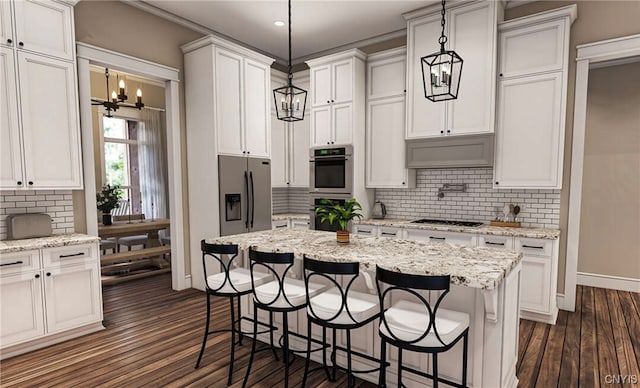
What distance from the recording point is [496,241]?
3.65 meters

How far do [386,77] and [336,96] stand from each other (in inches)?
27.9

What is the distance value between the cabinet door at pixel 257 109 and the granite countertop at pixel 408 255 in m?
2.01

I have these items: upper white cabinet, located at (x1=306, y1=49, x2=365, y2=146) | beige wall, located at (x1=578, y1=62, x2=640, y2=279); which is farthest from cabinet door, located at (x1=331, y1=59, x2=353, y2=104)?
beige wall, located at (x1=578, y1=62, x2=640, y2=279)

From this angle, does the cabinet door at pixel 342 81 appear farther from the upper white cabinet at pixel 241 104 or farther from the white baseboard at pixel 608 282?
the white baseboard at pixel 608 282

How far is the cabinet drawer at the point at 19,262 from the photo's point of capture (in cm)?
276

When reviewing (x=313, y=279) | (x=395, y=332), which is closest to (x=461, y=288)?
(x=395, y=332)

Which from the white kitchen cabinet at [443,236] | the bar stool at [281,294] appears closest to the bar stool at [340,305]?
the bar stool at [281,294]

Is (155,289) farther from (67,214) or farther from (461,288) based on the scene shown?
(461,288)

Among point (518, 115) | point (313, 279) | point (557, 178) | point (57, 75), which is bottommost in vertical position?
point (313, 279)

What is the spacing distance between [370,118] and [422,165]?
39.6 inches

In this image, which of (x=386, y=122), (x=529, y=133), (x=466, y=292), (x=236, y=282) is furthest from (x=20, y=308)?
(x=529, y=133)

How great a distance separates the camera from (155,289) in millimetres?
4660

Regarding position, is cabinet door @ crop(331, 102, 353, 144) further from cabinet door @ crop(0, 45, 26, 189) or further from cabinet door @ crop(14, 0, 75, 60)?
cabinet door @ crop(0, 45, 26, 189)

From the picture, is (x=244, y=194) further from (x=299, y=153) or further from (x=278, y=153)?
(x=299, y=153)
